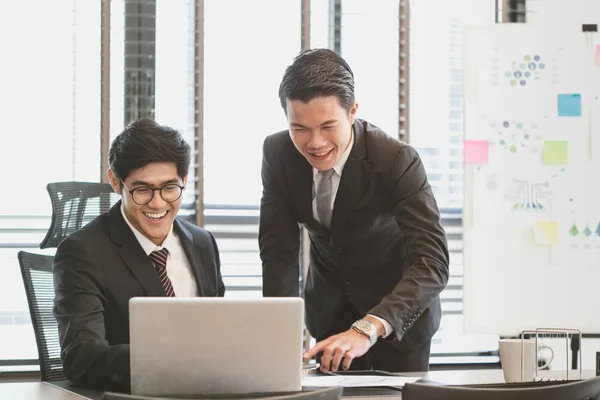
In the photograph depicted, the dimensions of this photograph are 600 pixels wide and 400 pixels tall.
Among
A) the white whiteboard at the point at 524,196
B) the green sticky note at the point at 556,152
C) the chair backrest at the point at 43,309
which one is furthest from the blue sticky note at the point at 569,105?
the chair backrest at the point at 43,309

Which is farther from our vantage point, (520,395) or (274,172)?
(274,172)

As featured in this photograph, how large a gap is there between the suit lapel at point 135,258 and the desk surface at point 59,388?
329mm

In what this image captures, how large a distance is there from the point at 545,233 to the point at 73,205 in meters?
2.41

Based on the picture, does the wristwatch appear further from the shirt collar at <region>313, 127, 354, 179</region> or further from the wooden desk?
the wooden desk

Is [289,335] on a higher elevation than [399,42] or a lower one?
lower

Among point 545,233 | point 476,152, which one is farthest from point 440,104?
point 545,233

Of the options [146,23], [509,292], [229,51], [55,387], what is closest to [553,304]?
[509,292]

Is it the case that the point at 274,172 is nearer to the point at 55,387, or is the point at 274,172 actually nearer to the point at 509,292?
the point at 55,387

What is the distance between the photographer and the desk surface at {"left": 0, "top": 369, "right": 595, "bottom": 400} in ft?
5.64

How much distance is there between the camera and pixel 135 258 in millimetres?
2070

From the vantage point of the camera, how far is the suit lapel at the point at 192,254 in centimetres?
224

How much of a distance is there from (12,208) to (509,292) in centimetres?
237

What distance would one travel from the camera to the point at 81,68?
3939 millimetres

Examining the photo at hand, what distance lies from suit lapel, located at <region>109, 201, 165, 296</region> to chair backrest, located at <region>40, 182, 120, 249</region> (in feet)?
0.95
